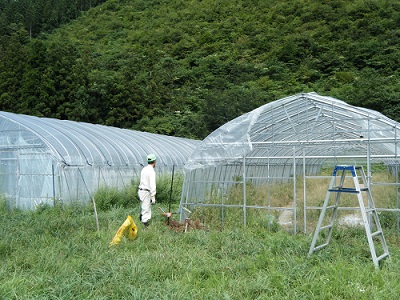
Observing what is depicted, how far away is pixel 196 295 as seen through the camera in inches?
191

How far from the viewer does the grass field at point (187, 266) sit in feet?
16.1

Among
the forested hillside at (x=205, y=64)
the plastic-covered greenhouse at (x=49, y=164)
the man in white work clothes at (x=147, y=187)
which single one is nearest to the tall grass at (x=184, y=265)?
the man in white work clothes at (x=147, y=187)

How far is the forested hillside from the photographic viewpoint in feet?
94.5

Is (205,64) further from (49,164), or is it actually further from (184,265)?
(184,265)

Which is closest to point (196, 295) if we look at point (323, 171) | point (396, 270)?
point (396, 270)

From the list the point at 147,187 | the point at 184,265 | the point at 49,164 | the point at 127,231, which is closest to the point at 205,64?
the point at 49,164

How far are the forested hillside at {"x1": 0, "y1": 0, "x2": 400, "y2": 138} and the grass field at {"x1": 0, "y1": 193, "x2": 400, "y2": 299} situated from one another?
20997 mm

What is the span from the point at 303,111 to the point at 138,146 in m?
7.34

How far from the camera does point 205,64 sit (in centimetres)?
3888

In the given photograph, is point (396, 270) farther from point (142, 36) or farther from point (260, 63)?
point (142, 36)

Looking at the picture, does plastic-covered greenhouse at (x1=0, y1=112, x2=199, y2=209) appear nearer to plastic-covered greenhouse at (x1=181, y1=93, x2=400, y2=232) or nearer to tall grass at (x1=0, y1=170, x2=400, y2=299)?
tall grass at (x1=0, y1=170, x2=400, y2=299)

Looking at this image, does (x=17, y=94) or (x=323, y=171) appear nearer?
(x=323, y=171)

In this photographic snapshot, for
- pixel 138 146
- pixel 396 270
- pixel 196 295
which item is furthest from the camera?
pixel 138 146

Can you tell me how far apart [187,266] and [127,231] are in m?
2.14
